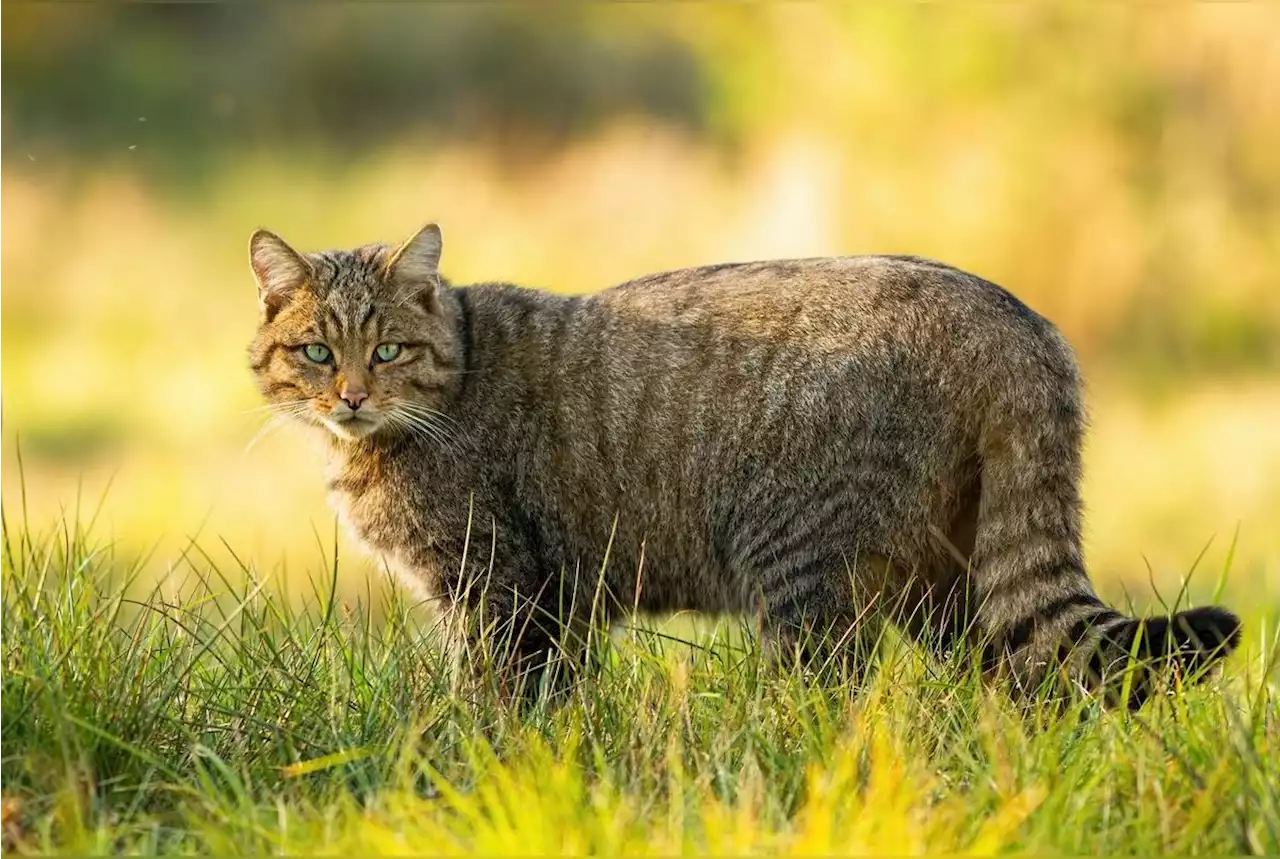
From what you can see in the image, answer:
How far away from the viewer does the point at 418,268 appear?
175 inches

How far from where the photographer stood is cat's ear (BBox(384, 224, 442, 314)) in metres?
4.41

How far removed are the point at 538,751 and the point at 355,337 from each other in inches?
68.3

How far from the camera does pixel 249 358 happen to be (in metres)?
4.48

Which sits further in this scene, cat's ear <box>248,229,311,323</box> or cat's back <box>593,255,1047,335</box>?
cat's ear <box>248,229,311,323</box>

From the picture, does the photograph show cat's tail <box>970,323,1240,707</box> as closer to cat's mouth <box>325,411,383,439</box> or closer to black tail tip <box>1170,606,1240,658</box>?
black tail tip <box>1170,606,1240,658</box>

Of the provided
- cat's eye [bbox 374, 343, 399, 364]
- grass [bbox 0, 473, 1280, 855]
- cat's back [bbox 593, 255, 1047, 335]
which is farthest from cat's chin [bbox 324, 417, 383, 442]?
cat's back [bbox 593, 255, 1047, 335]

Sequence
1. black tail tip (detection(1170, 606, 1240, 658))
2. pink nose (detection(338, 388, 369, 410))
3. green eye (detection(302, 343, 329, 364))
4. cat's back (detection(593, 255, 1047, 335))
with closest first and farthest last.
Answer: black tail tip (detection(1170, 606, 1240, 658)), cat's back (detection(593, 255, 1047, 335)), pink nose (detection(338, 388, 369, 410)), green eye (detection(302, 343, 329, 364))

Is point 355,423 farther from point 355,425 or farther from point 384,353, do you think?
point 384,353

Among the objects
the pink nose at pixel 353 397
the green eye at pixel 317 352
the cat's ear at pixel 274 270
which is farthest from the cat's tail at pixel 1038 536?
the cat's ear at pixel 274 270

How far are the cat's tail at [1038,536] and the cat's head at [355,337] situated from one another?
1.62m

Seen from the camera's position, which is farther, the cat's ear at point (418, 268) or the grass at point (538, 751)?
the cat's ear at point (418, 268)

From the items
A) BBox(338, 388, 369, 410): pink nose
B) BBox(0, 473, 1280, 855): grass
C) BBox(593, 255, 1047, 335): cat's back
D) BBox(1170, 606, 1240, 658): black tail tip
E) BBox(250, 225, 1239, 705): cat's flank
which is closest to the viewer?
BBox(0, 473, 1280, 855): grass

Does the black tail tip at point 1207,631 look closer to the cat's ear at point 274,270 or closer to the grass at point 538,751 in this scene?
the grass at point 538,751

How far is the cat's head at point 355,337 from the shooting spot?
4.27m
